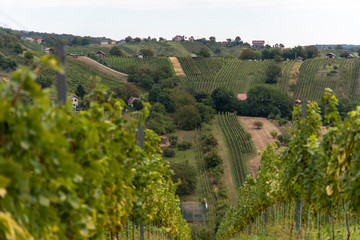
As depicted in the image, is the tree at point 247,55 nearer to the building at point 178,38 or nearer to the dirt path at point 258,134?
the dirt path at point 258,134

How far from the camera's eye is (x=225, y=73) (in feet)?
249

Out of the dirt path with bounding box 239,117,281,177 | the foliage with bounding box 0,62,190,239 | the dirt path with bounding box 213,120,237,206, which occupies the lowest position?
the dirt path with bounding box 213,120,237,206

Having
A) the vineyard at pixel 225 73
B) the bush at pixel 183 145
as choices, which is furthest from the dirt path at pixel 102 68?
the bush at pixel 183 145

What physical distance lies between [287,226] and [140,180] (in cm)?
558

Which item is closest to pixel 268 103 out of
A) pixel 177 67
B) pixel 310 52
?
pixel 177 67

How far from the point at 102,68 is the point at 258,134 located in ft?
132

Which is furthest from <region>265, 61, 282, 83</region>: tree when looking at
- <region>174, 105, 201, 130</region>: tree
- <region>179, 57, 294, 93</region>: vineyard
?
<region>174, 105, 201, 130</region>: tree

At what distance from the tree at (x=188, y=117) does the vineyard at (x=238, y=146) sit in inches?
143

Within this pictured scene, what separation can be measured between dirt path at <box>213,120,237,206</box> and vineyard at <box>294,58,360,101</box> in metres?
22.4

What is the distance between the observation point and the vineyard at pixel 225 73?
229 feet

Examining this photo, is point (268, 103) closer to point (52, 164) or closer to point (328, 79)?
point (328, 79)

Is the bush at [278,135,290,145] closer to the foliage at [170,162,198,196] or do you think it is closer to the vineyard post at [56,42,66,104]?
the foliage at [170,162,198,196]

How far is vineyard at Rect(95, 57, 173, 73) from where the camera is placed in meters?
76.9

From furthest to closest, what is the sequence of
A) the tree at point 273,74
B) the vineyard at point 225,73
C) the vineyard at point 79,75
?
the vineyard at point 225,73
the tree at point 273,74
the vineyard at point 79,75
